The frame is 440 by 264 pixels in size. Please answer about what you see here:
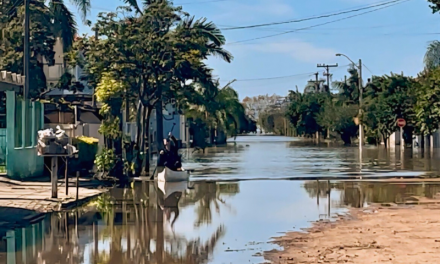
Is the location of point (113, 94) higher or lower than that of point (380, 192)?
higher

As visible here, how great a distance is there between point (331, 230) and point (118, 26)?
55.2 feet

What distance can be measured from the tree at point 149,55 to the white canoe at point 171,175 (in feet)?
10.3

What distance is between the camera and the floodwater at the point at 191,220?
476 inches

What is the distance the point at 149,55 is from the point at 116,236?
15258 millimetres

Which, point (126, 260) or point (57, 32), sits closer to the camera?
point (126, 260)

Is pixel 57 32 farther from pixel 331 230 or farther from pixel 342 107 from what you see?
pixel 342 107

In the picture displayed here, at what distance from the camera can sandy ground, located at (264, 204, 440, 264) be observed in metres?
11.1

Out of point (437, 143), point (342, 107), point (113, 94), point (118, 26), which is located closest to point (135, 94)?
point (113, 94)

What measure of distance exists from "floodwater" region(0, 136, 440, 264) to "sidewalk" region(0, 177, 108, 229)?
435 mm

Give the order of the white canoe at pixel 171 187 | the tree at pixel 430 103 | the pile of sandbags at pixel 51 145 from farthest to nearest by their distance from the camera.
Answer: the tree at pixel 430 103
the white canoe at pixel 171 187
the pile of sandbags at pixel 51 145

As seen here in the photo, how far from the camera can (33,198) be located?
63.5 ft

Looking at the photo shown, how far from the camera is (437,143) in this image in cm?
5847

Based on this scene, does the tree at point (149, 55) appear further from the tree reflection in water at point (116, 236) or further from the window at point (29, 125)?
the tree reflection in water at point (116, 236)

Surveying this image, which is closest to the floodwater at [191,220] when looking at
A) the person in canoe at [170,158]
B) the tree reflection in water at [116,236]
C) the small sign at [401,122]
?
the tree reflection in water at [116,236]
